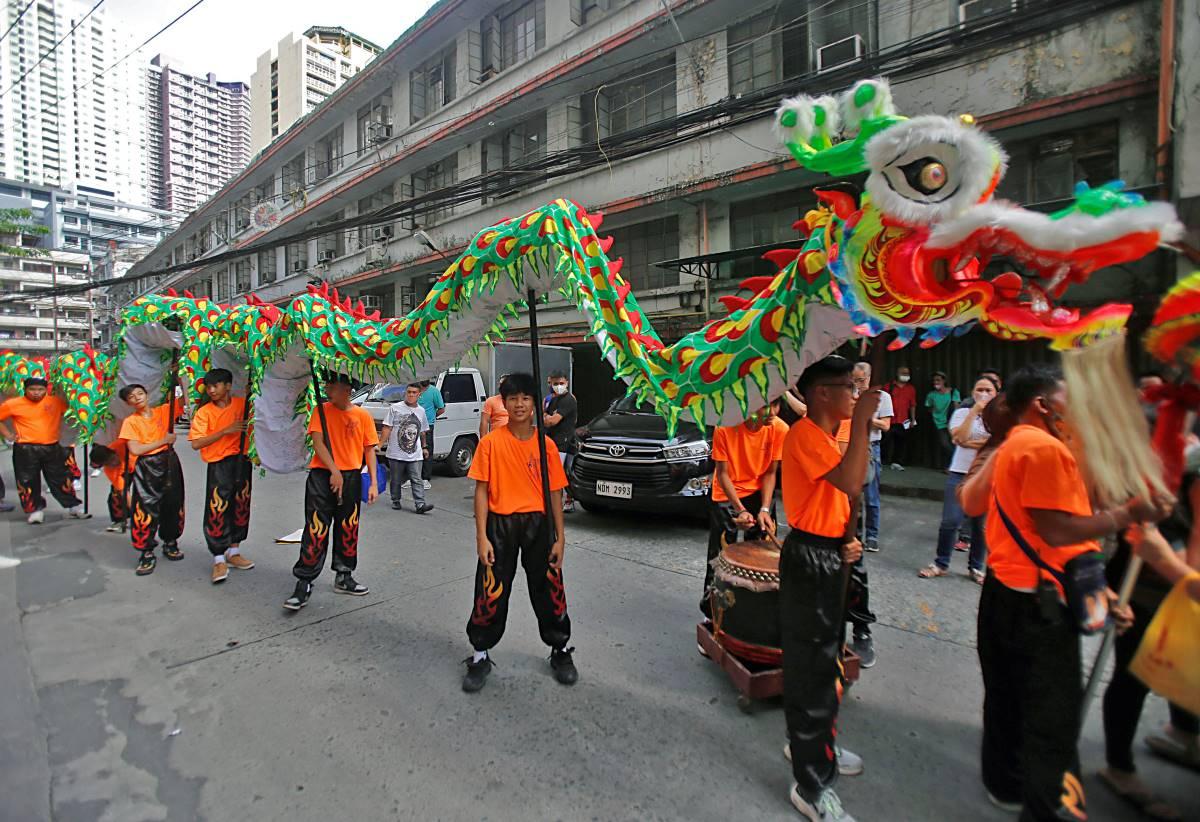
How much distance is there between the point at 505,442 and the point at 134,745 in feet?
6.90

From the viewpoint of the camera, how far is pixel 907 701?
2.96m

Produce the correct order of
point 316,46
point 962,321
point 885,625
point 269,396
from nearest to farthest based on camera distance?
point 962,321 < point 885,625 < point 269,396 < point 316,46

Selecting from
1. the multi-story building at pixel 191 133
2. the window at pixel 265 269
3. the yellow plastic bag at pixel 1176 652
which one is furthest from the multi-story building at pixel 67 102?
the yellow plastic bag at pixel 1176 652

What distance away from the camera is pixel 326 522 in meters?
4.25

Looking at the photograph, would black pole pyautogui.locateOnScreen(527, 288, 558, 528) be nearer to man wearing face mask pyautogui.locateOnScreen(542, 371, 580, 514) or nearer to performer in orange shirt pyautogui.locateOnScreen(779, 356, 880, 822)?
performer in orange shirt pyautogui.locateOnScreen(779, 356, 880, 822)

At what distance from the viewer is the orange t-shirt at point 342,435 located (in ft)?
14.1

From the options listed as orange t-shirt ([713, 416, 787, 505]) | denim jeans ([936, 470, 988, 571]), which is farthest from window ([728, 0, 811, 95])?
orange t-shirt ([713, 416, 787, 505])

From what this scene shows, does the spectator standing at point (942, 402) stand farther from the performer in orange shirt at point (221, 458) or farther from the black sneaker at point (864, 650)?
the performer in orange shirt at point (221, 458)

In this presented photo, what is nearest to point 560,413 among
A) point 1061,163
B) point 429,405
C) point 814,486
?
point 429,405

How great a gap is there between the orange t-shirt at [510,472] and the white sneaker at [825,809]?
173 cm

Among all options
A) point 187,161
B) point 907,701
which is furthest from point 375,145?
point 187,161

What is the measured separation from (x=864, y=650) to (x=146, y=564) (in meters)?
5.58

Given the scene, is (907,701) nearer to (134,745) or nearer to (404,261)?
(134,745)

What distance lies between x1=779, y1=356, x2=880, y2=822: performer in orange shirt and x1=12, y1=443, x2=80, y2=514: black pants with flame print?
8.26m
